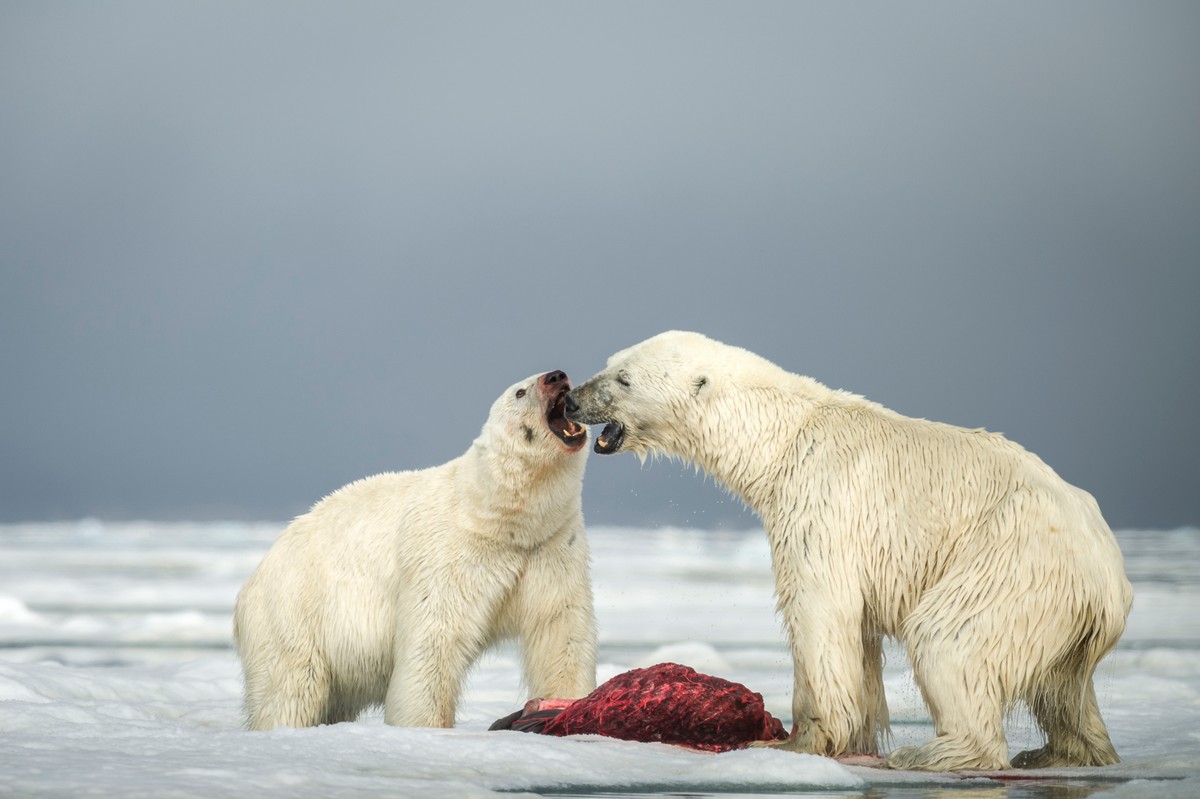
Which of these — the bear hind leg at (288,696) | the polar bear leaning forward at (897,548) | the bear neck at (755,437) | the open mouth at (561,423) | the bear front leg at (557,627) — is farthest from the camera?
the bear hind leg at (288,696)

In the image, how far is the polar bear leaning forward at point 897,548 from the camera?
579cm

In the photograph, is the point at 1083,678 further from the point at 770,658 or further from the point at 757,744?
the point at 770,658

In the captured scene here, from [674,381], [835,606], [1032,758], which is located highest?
[674,381]

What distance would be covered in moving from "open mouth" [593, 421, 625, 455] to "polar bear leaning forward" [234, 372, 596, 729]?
1.67 feet

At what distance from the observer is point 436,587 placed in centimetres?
735

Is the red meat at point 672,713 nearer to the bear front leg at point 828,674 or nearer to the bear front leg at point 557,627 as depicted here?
the bear front leg at point 828,674

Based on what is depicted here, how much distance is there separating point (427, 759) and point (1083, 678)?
2.80 m

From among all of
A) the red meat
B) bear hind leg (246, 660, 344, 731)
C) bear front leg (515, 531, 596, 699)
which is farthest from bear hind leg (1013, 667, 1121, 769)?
bear hind leg (246, 660, 344, 731)

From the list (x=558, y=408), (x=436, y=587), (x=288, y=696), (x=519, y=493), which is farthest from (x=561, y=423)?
(x=288, y=696)

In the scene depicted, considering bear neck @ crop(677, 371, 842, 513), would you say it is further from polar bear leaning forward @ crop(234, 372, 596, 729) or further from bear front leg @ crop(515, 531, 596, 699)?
bear front leg @ crop(515, 531, 596, 699)

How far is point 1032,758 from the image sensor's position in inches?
243

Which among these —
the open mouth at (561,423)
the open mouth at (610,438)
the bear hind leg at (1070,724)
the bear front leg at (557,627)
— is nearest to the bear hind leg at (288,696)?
the bear front leg at (557,627)

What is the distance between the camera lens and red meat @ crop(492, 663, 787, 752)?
20.7 ft

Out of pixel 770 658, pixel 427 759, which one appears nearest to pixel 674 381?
pixel 427 759
